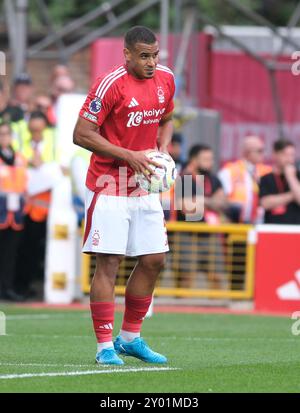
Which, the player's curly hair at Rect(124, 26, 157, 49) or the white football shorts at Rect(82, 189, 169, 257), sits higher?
the player's curly hair at Rect(124, 26, 157, 49)

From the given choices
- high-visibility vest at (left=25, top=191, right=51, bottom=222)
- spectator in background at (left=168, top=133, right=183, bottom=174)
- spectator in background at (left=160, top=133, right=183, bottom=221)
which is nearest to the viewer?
spectator in background at (left=160, top=133, right=183, bottom=221)

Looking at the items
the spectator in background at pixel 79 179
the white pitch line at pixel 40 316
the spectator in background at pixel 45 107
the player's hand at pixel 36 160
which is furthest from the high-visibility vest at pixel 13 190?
the white pitch line at pixel 40 316

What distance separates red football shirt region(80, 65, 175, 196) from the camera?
8617 millimetres

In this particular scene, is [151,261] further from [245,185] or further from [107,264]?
[245,185]

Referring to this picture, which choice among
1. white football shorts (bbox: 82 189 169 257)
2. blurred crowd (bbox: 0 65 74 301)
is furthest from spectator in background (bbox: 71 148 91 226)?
white football shorts (bbox: 82 189 169 257)

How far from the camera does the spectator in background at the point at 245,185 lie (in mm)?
16750

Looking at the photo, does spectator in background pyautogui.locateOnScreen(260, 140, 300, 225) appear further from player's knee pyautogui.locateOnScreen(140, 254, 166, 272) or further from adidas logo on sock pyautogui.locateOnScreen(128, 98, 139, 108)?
adidas logo on sock pyautogui.locateOnScreen(128, 98, 139, 108)

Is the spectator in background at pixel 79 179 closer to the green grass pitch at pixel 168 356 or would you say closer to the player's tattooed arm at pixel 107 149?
the green grass pitch at pixel 168 356

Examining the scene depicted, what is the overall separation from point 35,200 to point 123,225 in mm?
8003

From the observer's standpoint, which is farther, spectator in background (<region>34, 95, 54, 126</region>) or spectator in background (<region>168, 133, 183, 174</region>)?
spectator in background (<region>34, 95, 54, 126</region>)

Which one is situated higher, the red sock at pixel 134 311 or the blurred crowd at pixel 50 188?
the blurred crowd at pixel 50 188

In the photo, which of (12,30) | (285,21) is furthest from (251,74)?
(285,21)

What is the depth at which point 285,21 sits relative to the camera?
28.7 meters

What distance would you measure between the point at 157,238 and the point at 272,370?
1.28 m
